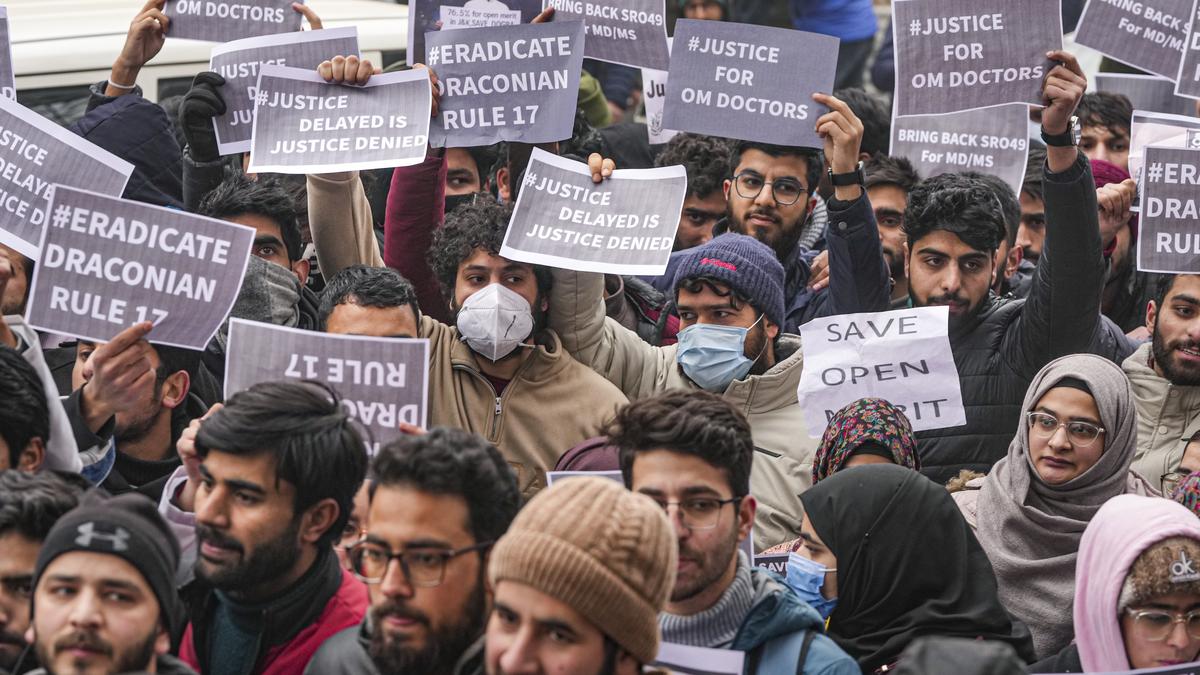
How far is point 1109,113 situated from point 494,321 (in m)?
3.85

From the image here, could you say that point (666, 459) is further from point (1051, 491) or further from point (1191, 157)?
point (1191, 157)

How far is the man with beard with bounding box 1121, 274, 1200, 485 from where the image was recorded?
5922mm

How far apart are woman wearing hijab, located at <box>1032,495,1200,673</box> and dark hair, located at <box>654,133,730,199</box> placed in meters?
3.33

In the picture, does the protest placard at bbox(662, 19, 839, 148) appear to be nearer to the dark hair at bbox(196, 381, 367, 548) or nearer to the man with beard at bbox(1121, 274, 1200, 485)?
the man with beard at bbox(1121, 274, 1200, 485)

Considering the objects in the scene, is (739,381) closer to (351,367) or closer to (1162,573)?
(351,367)

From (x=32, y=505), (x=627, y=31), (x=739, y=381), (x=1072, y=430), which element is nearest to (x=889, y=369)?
(x=739, y=381)

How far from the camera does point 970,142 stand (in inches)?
297

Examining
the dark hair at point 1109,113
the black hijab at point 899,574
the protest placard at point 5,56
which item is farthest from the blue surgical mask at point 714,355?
the dark hair at point 1109,113

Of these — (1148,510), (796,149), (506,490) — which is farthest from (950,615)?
(796,149)

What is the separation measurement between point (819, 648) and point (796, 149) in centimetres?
327

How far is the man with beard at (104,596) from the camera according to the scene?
354cm

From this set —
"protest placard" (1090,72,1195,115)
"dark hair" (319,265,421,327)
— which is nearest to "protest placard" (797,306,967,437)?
"dark hair" (319,265,421,327)

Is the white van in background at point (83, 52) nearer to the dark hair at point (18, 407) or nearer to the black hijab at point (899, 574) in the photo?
the dark hair at point (18, 407)

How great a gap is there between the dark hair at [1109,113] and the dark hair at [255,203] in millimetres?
3837
